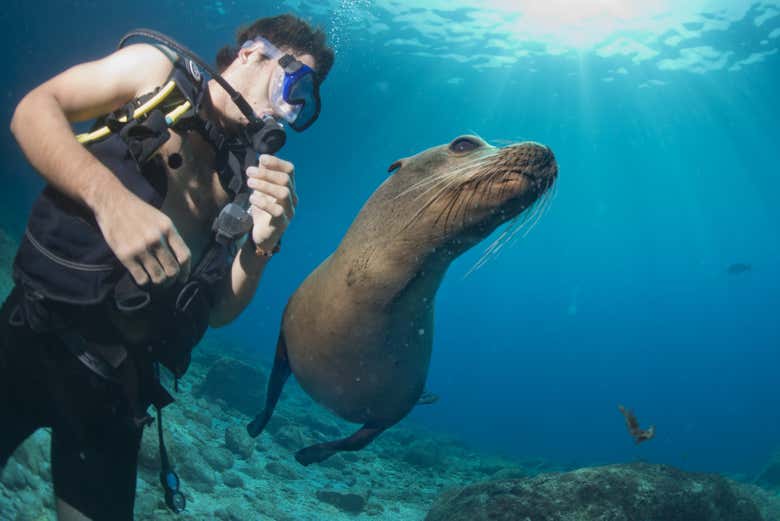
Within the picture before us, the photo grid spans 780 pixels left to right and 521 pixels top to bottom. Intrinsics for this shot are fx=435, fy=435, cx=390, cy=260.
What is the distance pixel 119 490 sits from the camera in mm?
1883

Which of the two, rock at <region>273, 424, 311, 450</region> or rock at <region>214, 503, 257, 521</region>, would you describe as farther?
rock at <region>273, 424, 311, 450</region>

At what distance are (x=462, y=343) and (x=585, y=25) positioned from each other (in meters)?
140

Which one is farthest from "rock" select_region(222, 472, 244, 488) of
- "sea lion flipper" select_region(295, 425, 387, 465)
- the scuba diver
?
the scuba diver

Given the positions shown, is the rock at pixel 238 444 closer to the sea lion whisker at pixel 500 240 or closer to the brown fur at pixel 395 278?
the brown fur at pixel 395 278

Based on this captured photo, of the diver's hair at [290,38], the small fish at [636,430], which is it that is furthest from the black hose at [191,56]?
the small fish at [636,430]

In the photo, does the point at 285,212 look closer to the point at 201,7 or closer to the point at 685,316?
the point at 201,7

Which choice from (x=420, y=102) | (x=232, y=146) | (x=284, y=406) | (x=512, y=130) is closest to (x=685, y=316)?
(x=512, y=130)

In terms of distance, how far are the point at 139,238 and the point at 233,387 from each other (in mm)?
9571

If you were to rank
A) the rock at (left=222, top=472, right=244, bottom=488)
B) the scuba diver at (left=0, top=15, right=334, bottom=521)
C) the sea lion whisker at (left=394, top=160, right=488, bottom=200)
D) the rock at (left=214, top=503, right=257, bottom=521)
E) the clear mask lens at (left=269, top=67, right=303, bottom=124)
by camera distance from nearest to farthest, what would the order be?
1. the scuba diver at (left=0, top=15, right=334, bottom=521)
2. the clear mask lens at (left=269, top=67, right=303, bottom=124)
3. the sea lion whisker at (left=394, top=160, right=488, bottom=200)
4. the rock at (left=214, top=503, right=257, bottom=521)
5. the rock at (left=222, top=472, right=244, bottom=488)

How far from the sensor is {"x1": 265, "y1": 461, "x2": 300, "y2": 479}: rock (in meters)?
6.54

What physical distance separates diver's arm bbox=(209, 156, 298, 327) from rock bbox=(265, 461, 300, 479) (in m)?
4.98

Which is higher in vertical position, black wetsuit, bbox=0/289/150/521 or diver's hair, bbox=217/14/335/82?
diver's hair, bbox=217/14/335/82

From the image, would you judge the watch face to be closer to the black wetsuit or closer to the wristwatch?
the wristwatch

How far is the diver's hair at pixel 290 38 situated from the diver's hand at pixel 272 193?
0.90 m
